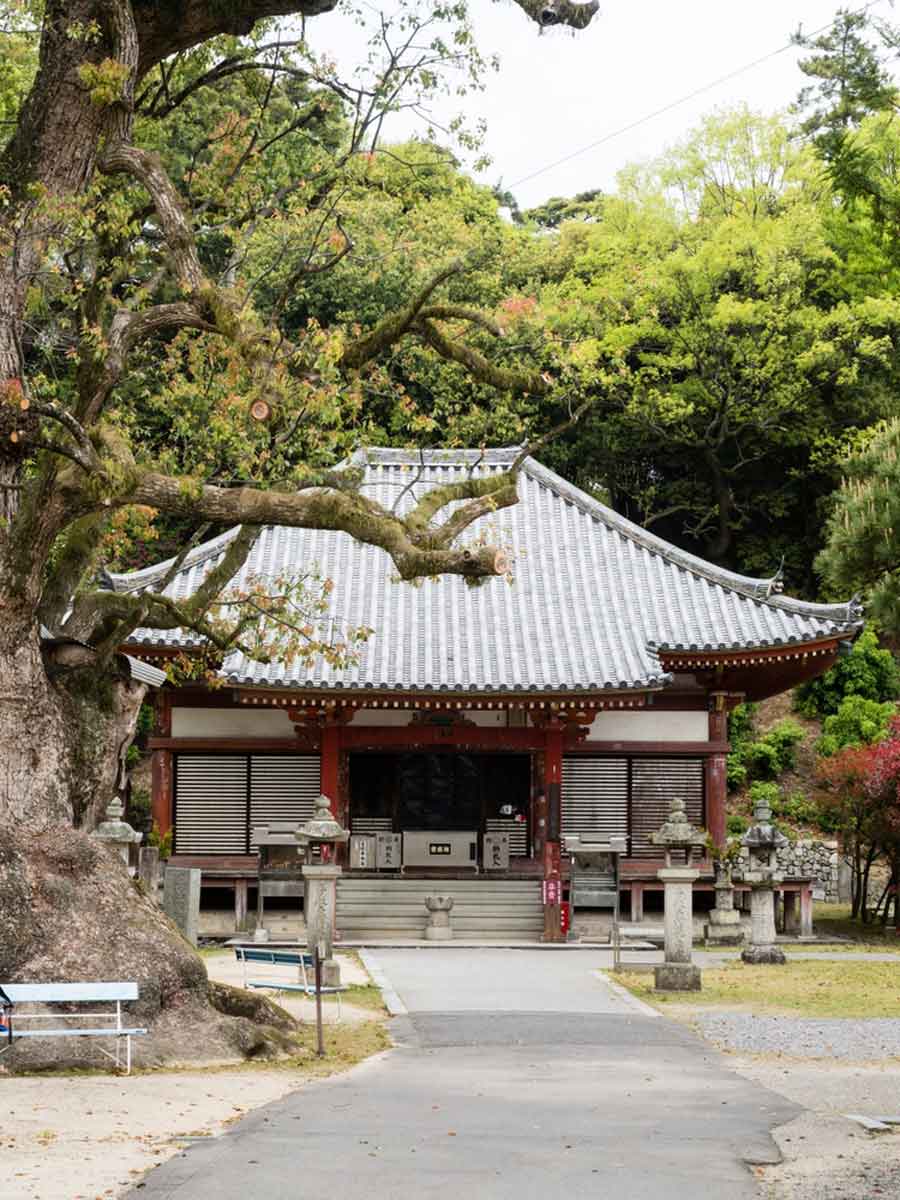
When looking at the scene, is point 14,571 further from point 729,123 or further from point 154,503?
point 729,123

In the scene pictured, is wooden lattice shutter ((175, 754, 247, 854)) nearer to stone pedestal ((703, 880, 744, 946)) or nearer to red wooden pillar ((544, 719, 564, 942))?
red wooden pillar ((544, 719, 564, 942))

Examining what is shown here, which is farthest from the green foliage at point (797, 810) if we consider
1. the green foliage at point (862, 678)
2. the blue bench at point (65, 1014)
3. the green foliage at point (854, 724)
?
the blue bench at point (65, 1014)

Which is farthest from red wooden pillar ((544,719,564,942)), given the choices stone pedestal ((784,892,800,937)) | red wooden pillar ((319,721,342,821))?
stone pedestal ((784,892,800,937))

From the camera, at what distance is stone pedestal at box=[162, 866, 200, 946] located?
19469 millimetres

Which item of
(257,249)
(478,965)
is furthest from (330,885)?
(257,249)

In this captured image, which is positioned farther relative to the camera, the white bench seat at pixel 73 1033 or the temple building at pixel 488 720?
the temple building at pixel 488 720

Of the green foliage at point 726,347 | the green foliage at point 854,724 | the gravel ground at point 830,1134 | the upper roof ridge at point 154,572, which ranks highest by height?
the green foliage at point 726,347

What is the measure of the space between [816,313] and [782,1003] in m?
25.1

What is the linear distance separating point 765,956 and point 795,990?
310cm

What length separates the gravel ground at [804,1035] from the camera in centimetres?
1343

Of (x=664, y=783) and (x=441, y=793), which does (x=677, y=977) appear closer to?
(x=664, y=783)

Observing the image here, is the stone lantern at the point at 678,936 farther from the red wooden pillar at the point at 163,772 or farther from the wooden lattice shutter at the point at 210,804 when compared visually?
the red wooden pillar at the point at 163,772

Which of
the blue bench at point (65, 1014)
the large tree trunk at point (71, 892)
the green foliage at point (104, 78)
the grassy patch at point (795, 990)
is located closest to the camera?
the blue bench at point (65, 1014)

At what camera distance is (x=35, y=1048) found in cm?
1136
